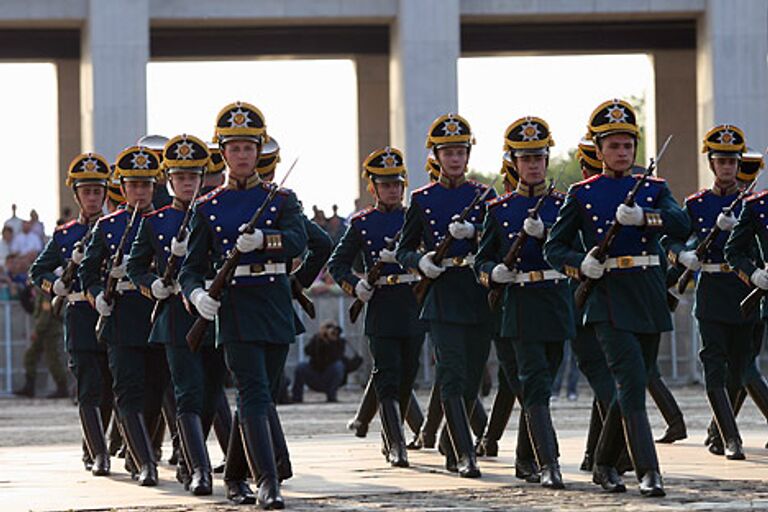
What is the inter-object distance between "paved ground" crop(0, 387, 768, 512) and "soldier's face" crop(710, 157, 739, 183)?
6.23 ft

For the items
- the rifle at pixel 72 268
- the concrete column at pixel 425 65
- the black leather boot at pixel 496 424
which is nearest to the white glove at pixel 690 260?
the black leather boot at pixel 496 424

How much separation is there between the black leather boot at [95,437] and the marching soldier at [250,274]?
9.51 ft

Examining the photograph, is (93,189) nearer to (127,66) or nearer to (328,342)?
(328,342)

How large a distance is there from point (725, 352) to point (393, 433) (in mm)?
2328

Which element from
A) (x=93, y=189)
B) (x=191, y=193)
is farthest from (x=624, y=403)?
(x=93, y=189)

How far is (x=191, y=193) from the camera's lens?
13727 mm

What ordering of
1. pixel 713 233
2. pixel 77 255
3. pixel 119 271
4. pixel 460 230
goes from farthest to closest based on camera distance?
1. pixel 77 255
2. pixel 713 233
3. pixel 119 271
4. pixel 460 230

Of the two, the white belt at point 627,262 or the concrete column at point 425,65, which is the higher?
the concrete column at point 425,65

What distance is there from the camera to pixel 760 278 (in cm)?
1455

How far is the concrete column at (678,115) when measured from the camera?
40.6 metres

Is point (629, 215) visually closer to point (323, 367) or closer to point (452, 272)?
point (452, 272)

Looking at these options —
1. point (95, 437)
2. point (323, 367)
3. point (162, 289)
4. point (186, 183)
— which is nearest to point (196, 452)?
point (162, 289)

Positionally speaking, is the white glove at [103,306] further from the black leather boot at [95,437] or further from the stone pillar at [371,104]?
the stone pillar at [371,104]

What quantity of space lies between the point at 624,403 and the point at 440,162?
3.01 meters
